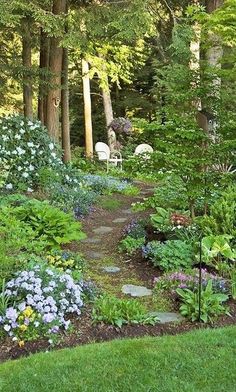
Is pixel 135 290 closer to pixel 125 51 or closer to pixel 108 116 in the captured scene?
pixel 125 51

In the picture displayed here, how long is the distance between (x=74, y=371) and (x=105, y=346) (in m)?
0.36

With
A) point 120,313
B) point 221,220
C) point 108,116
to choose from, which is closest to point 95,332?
point 120,313

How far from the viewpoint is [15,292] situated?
11.3 feet

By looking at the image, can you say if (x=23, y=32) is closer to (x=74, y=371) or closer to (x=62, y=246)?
(x=62, y=246)

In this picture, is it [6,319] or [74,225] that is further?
[74,225]

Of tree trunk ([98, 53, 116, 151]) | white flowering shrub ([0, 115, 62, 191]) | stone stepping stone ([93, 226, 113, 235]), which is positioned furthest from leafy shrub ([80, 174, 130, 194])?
tree trunk ([98, 53, 116, 151])

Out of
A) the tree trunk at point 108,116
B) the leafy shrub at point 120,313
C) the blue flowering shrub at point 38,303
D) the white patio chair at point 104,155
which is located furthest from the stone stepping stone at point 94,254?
the tree trunk at point 108,116

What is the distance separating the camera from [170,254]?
459cm

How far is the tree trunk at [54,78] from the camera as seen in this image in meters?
8.41

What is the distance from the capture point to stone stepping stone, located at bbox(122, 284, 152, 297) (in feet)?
13.3

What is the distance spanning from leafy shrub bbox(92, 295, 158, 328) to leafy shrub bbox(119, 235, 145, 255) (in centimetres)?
149

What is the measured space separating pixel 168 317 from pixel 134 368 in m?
0.94

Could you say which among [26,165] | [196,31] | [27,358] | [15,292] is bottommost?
[27,358]

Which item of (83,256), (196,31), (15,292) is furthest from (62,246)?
(196,31)
